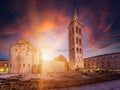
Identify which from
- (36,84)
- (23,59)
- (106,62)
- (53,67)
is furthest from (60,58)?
(36,84)

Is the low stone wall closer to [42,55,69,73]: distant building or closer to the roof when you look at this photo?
[42,55,69,73]: distant building

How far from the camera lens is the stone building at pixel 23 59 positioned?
134 feet

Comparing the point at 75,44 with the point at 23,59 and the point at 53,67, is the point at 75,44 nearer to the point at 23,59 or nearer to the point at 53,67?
the point at 53,67

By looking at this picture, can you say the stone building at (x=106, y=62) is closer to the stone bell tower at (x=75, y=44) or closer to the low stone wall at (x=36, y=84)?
the stone bell tower at (x=75, y=44)

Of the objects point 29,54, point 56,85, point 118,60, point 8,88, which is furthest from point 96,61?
point 8,88

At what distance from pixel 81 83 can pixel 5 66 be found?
61.3m

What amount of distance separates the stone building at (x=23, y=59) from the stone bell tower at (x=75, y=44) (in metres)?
13.9

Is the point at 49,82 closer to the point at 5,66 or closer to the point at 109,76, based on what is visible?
the point at 109,76

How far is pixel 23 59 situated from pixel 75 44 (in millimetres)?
21870

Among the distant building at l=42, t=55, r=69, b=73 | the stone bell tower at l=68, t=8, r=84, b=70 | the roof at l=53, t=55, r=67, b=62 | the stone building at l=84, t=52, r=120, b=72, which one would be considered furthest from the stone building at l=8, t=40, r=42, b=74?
the stone building at l=84, t=52, r=120, b=72

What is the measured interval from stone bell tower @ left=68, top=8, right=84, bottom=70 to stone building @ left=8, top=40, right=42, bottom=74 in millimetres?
13892

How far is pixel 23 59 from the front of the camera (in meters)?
41.3

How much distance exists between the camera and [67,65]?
4900 centimetres

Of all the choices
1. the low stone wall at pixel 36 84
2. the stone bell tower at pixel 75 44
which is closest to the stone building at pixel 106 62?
the stone bell tower at pixel 75 44
